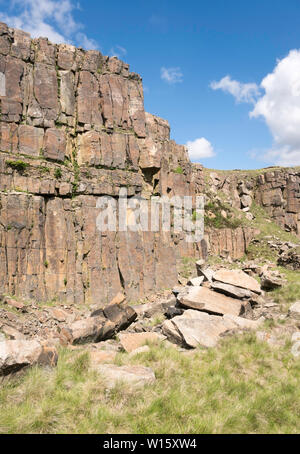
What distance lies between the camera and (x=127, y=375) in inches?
278

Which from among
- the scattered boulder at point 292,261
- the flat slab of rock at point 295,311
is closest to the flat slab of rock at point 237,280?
the flat slab of rock at point 295,311

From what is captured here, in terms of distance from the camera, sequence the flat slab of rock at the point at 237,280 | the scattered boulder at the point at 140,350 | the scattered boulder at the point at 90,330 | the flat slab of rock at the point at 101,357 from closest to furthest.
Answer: the flat slab of rock at the point at 101,357, the scattered boulder at the point at 140,350, the scattered boulder at the point at 90,330, the flat slab of rock at the point at 237,280

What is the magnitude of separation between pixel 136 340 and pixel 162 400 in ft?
14.4

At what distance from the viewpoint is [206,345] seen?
10.0m

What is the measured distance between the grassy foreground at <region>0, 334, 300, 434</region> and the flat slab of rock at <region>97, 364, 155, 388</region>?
18 cm

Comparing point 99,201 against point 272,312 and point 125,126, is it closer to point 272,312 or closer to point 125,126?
point 125,126

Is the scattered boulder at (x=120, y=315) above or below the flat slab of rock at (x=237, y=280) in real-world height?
below


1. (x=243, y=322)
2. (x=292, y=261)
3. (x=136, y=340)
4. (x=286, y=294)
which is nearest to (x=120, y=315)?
(x=136, y=340)

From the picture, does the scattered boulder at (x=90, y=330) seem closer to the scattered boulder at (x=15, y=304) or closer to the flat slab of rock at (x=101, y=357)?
the flat slab of rock at (x=101, y=357)

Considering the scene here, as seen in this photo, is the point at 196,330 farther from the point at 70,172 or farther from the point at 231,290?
the point at 70,172

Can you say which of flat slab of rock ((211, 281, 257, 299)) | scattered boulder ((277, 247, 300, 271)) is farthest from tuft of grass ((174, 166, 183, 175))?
flat slab of rock ((211, 281, 257, 299))

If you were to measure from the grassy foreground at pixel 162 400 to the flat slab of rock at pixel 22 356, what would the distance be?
0.24 metres

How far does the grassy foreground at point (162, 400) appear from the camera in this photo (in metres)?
5.36
